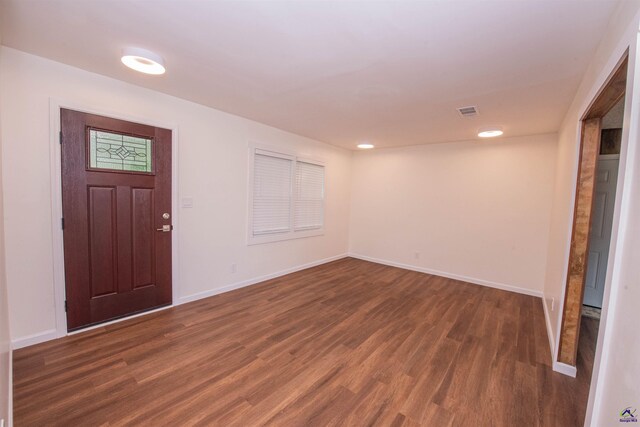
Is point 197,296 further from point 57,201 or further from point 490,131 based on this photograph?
point 490,131

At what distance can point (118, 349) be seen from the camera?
7.57ft

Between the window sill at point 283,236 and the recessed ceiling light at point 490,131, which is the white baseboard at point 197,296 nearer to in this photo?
the window sill at point 283,236

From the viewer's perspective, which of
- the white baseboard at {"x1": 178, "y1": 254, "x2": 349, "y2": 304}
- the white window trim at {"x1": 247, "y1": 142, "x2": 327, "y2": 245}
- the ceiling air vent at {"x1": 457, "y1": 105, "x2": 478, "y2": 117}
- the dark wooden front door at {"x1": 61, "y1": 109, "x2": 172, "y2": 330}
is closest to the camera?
the dark wooden front door at {"x1": 61, "y1": 109, "x2": 172, "y2": 330}

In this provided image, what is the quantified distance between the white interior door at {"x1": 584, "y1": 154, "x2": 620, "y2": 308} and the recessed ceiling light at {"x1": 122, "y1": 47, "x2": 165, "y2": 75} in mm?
5111

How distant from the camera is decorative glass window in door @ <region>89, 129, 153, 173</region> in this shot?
8.33ft

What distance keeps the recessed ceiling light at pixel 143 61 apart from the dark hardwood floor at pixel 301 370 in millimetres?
2430

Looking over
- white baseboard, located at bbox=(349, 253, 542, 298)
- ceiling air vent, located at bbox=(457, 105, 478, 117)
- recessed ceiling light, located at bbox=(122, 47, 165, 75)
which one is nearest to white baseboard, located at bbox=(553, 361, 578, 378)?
white baseboard, located at bbox=(349, 253, 542, 298)

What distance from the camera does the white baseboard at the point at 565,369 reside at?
216 cm

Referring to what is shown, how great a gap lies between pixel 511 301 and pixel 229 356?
3.81m

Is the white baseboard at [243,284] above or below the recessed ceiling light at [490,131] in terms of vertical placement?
below

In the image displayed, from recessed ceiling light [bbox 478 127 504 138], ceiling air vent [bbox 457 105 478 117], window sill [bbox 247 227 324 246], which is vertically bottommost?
window sill [bbox 247 227 324 246]

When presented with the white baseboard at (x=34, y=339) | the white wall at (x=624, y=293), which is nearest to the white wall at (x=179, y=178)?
the white baseboard at (x=34, y=339)

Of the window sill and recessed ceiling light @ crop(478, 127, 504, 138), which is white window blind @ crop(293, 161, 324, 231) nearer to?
the window sill

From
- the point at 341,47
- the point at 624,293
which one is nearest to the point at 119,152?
the point at 341,47
